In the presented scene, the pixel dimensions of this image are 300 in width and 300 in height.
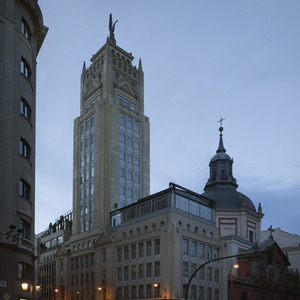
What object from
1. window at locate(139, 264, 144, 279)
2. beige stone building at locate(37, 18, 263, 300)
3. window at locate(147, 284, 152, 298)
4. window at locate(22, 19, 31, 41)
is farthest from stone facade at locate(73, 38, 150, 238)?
window at locate(22, 19, 31, 41)

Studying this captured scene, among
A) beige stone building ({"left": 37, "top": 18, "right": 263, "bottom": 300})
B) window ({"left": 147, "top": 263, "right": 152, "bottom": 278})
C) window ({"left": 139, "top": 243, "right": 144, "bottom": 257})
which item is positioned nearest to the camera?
window ({"left": 147, "top": 263, "right": 152, "bottom": 278})

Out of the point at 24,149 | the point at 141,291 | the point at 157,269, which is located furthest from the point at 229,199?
the point at 24,149

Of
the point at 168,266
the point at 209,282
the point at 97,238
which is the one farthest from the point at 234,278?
the point at 97,238

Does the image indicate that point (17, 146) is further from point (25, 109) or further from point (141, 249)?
point (141, 249)

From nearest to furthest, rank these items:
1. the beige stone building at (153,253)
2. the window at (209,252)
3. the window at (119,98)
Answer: the beige stone building at (153,253), the window at (209,252), the window at (119,98)

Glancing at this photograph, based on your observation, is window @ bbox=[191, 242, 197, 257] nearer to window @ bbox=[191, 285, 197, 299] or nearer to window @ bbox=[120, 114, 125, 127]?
window @ bbox=[191, 285, 197, 299]

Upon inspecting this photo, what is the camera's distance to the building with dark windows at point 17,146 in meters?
36.2

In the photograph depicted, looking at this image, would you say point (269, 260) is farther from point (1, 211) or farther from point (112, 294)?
point (112, 294)

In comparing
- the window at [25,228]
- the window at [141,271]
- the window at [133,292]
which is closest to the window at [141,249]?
the window at [141,271]

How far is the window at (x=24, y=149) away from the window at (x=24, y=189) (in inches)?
103

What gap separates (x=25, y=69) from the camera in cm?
4416

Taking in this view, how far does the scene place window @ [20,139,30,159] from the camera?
41.6m

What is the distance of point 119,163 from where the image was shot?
3856 inches

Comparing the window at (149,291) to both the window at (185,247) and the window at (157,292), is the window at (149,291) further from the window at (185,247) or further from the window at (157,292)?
the window at (185,247)
